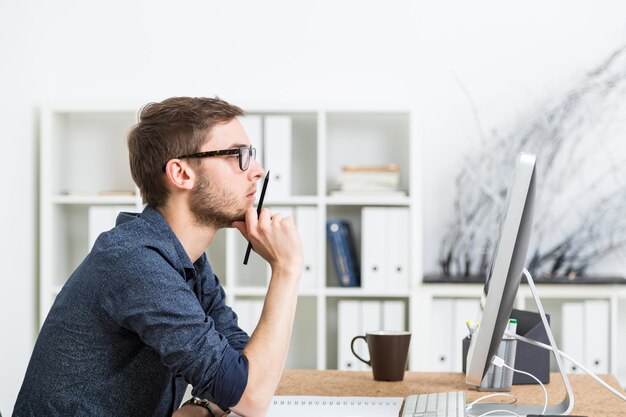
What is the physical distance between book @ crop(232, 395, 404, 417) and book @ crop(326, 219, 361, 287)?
5.43 ft

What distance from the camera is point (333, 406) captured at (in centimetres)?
151

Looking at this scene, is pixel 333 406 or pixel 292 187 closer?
pixel 333 406

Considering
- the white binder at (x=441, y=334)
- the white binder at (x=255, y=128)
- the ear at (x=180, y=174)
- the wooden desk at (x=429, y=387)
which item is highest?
the white binder at (x=255, y=128)

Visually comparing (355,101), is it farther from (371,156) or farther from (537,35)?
(537,35)

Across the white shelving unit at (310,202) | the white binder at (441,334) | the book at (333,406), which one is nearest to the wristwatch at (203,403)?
the book at (333,406)

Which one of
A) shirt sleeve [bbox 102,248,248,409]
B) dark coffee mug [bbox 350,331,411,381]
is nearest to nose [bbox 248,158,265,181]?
shirt sleeve [bbox 102,248,248,409]

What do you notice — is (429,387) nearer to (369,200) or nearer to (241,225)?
(241,225)

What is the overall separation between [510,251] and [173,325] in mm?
583

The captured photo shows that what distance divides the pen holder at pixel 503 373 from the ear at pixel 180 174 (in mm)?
729

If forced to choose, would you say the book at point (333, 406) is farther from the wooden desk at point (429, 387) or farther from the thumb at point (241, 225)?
the thumb at point (241, 225)

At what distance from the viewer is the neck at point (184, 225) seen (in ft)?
5.40

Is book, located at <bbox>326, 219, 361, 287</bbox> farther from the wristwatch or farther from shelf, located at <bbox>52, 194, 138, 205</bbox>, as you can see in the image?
the wristwatch

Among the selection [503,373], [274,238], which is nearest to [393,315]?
[503,373]

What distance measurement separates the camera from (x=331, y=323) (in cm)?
349
